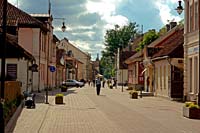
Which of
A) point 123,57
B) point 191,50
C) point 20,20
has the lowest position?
point 191,50

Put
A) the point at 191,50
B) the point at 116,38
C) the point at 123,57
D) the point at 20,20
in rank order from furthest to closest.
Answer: the point at 116,38 → the point at 123,57 → the point at 20,20 → the point at 191,50

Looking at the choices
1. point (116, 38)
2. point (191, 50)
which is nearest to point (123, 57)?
point (116, 38)

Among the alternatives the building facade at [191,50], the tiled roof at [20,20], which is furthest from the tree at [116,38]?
the building facade at [191,50]

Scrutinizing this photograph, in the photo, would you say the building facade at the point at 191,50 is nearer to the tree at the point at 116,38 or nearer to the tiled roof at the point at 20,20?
the tiled roof at the point at 20,20

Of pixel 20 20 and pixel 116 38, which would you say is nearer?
pixel 20 20

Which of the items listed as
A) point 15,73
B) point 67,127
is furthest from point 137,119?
point 15,73

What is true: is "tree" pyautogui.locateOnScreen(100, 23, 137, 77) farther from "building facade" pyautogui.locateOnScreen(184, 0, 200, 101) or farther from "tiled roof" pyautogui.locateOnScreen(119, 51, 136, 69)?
"building facade" pyautogui.locateOnScreen(184, 0, 200, 101)

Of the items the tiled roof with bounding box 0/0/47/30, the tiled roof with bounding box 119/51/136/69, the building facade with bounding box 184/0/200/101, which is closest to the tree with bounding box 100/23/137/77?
the tiled roof with bounding box 119/51/136/69

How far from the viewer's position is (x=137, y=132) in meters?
15.5

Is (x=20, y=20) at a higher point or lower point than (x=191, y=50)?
higher

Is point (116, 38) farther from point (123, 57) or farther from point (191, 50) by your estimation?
point (191, 50)

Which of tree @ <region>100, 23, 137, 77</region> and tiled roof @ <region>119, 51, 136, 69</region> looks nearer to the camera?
tiled roof @ <region>119, 51, 136, 69</region>

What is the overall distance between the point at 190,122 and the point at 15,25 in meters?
33.2

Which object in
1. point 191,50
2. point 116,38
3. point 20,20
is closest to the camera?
point 191,50
